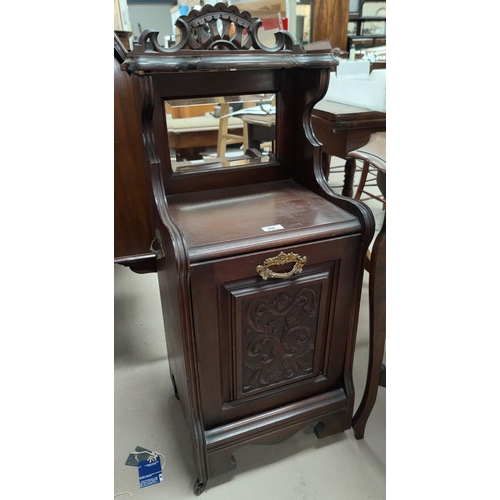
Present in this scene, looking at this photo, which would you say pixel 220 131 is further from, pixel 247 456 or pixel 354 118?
pixel 247 456

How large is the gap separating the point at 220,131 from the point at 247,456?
107cm

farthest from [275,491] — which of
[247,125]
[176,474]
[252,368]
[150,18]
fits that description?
[150,18]

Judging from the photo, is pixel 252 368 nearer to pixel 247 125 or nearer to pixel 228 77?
pixel 247 125

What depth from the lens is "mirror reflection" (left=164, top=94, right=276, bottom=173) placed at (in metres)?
1.12

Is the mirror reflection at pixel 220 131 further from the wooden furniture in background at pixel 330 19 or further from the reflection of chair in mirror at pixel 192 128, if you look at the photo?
the wooden furniture in background at pixel 330 19

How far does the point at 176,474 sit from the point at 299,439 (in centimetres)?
43

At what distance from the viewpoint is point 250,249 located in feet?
3.00

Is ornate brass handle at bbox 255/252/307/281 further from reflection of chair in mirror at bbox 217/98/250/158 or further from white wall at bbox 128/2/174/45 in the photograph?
white wall at bbox 128/2/174/45

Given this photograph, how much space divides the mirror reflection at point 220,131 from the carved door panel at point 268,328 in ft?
1.36

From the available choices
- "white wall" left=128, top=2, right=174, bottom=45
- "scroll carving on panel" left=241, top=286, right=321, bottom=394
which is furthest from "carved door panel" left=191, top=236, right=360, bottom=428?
Answer: "white wall" left=128, top=2, right=174, bottom=45

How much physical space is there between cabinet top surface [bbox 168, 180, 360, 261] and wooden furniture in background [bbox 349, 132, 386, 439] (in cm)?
14

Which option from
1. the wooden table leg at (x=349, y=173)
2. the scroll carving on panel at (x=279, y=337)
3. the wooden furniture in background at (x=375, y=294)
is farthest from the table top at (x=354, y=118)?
the scroll carving on panel at (x=279, y=337)

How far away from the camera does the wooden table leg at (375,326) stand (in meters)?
1.08

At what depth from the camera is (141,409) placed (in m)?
1.51
